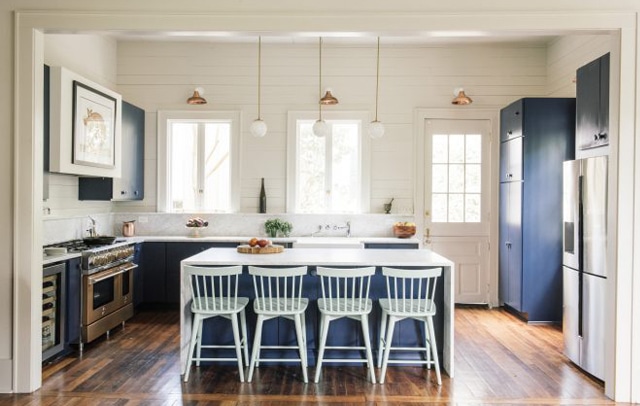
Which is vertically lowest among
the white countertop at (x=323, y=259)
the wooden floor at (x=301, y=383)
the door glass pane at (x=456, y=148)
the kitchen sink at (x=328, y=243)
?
the wooden floor at (x=301, y=383)

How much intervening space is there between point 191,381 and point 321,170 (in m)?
3.44

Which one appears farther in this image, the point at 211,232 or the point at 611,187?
the point at 211,232

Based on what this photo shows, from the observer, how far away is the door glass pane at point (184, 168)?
6121mm

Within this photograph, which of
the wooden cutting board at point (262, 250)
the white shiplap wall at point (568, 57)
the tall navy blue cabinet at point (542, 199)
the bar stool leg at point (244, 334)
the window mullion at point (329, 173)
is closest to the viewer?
the bar stool leg at point (244, 334)

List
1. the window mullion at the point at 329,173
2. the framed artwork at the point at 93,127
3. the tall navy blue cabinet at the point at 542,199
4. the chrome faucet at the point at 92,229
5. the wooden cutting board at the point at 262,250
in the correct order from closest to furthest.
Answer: the wooden cutting board at the point at 262,250 → the framed artwork at the point at 93,127 → the tall navy blue cabinet at the point at 542,199 → the chrome faucet at the point at 92,229 → the window mullion at the point at 329,173

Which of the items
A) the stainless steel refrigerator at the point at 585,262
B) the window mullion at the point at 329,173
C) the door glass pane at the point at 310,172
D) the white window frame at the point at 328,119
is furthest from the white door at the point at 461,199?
the stainless steel refrigerator at the point at 585,262

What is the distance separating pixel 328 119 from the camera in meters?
6.00

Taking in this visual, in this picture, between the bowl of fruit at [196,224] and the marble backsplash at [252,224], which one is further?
the marble backsplash at [252,224]

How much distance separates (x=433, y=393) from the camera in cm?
320

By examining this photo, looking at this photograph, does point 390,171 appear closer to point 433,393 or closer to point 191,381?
point 433,393

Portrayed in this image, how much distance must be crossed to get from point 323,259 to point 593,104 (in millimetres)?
2638

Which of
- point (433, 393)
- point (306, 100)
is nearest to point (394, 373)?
point (433, 393)

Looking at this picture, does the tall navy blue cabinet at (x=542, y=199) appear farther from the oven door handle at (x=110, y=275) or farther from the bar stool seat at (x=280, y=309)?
the oven door handle at (x=110, y=275)

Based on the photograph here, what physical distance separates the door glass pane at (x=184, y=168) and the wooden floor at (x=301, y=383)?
7.52 ft
